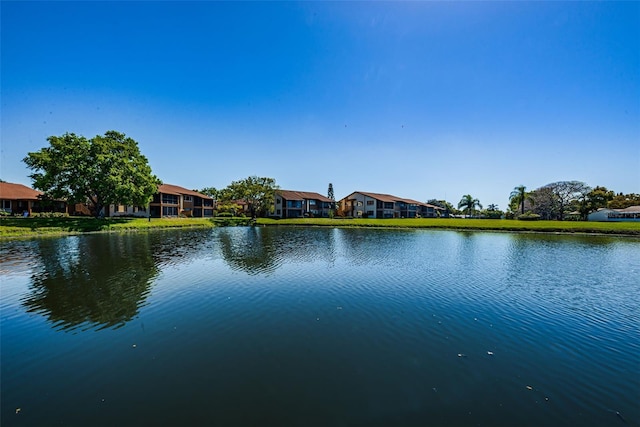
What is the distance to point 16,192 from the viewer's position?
52062 millimetres

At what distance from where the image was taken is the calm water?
5465 millimetres

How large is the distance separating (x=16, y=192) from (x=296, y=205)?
191 ft

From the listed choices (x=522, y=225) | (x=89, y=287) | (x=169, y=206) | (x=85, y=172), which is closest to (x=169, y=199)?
(x=169, y=206)

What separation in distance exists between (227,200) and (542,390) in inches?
3140

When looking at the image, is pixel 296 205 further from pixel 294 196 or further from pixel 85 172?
pixel 85 172

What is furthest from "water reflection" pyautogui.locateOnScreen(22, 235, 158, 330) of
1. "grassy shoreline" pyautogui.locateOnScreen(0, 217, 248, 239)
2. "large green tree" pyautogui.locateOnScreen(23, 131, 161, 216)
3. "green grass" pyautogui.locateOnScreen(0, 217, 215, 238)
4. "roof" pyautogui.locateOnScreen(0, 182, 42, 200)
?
"roof" pyautogui.locateOnScreen(0, 182, 42, 200)

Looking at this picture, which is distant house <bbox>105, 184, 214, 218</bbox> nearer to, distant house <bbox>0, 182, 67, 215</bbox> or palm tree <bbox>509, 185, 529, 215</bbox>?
distant house <bbox>0, 182, 67, 215</bbox>

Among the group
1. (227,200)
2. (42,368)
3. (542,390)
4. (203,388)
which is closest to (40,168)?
(227,200)

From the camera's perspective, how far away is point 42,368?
6.85 m

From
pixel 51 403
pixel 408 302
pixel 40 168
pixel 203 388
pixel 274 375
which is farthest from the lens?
pixel 40 168

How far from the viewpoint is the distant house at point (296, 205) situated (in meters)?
81.3

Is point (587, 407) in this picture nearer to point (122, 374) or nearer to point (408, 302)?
point (408, 302)

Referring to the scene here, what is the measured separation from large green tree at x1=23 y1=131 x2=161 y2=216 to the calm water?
109ft

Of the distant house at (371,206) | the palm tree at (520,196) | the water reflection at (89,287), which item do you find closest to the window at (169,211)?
the water reflection at (89,287)
